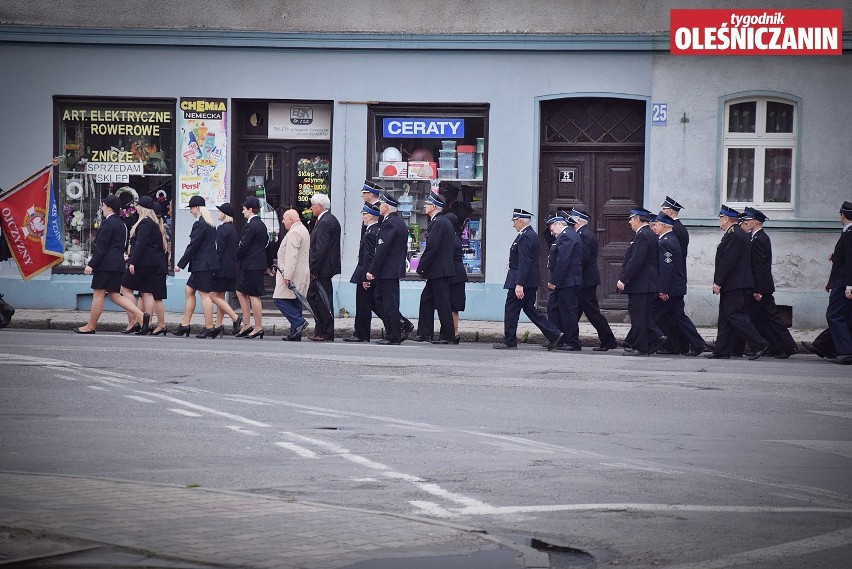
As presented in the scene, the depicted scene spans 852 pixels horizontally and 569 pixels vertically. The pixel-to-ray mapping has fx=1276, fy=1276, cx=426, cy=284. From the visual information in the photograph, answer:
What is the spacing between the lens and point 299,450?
9234 millimetres

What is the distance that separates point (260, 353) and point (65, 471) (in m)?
7.03

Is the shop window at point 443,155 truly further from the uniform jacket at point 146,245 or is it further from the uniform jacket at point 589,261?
the uniform jacket at point 146,245

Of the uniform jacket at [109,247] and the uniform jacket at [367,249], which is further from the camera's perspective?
the uniform jacket at [367,249]

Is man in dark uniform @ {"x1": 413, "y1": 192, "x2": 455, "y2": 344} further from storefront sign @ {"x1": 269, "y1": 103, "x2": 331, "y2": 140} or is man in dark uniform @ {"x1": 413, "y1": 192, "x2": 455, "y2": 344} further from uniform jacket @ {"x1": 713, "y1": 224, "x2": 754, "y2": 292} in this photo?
storefront sign @ {"x1": 269, "y1": 103, "x2": 331, "y2": 140}

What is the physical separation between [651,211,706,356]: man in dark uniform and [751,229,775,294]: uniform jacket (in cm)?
95

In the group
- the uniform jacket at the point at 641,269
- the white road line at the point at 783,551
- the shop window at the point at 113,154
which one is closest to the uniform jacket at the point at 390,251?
the uniform jacket at the point at 641,269

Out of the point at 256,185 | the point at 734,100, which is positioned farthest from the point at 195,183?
the point at 734,100

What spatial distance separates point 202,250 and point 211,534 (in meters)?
12.0

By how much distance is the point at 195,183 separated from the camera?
842 inches

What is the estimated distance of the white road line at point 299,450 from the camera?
9.05m

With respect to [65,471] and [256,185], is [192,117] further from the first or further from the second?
[65,471]

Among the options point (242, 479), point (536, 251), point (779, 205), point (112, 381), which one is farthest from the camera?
point (779, 205)

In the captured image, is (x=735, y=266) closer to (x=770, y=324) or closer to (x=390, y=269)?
(x=770, y=324)

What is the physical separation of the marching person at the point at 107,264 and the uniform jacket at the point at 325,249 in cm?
262
